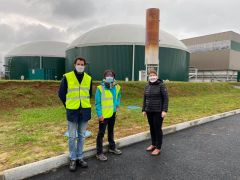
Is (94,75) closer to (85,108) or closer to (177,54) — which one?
(177,54)

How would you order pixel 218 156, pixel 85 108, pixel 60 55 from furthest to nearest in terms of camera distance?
pixel 60 55
pixel 218 156
pixel 85 108

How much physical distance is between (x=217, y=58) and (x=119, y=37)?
3365 centimetres

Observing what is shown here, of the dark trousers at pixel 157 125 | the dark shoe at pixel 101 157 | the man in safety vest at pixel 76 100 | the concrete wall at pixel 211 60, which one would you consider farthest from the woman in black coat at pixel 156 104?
the concrete wall at pixel 211 60

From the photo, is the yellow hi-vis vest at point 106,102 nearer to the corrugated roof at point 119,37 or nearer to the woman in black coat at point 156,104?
the woman in black coat at point 156,104

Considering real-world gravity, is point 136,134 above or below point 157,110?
below

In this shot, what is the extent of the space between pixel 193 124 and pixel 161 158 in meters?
3.79

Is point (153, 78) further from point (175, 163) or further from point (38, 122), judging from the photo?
point (38, 122)

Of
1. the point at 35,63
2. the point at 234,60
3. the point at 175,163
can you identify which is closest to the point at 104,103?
the point at 175,163

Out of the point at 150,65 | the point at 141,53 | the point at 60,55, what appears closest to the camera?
the point at 150,65

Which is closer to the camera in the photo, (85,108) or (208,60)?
(85,108)

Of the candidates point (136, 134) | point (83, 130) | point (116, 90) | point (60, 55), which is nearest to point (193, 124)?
point (136, 134)

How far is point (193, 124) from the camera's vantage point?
27.1ft

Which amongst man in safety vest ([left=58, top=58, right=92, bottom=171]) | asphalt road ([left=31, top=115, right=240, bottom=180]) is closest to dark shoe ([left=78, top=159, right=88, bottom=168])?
man in safety vest ([left=58, top=58, right=92, bottom=171])

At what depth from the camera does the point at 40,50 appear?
1547 inches
